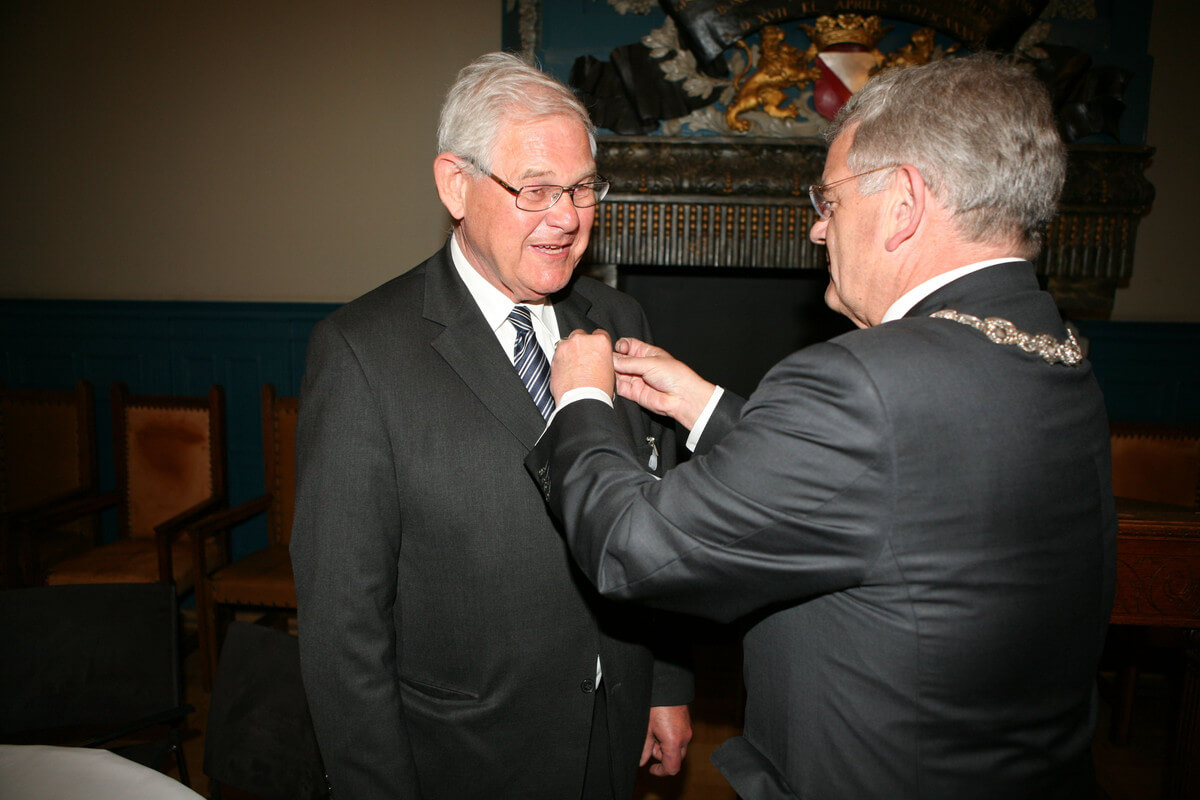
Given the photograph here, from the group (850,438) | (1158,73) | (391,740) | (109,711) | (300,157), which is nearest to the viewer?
(850,438)

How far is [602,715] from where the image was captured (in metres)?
1.49

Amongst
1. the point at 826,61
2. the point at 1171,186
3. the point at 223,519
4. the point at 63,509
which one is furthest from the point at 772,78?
the point at 63,509

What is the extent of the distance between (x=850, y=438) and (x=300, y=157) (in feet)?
13.7

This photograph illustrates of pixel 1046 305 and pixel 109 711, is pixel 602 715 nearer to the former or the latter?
pixel 1046 305

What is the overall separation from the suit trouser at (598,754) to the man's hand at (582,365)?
0.67 metres

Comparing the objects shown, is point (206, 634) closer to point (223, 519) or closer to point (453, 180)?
point (223, 519)

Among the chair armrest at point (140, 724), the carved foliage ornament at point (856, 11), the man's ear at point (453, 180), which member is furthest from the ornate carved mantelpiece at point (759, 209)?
the chair armrest at point (140, 724)

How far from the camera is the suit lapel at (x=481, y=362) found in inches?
52.6

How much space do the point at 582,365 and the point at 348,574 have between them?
22.2 inches

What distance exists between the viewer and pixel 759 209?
3.32 m

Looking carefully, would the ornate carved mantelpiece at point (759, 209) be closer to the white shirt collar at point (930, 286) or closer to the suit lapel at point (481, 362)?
Result: the suit lapel at point (481, 362)

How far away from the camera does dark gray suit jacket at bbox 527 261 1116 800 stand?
2.91 feet

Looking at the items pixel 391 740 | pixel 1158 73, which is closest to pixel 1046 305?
pixel 391 740

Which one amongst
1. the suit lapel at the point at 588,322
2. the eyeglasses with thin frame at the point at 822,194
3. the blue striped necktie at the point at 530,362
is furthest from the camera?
the suit lapel at the point at 588,322
